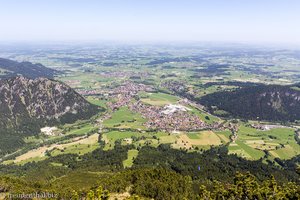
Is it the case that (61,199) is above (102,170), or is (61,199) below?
above

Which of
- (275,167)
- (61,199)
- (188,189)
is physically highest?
(61,199)

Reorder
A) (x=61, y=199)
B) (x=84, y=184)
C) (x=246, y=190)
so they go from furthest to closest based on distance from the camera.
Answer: (x=84, y=184) < (x=61, y=199) < (x=246, y=190)

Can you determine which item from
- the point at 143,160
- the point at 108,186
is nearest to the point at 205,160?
the point at 143,160

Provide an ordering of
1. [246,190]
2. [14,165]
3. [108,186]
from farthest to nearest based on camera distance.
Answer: [14,165]
[108,186]
[246,190]

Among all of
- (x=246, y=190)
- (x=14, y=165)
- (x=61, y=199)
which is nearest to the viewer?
(x=246, y=190)

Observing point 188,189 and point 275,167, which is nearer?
point 188,189

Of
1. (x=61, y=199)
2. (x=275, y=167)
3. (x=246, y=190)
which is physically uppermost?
(x=246, y=190)

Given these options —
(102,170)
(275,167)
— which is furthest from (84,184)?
(275,167)

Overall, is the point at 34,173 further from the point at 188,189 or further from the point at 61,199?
the point at 188,189

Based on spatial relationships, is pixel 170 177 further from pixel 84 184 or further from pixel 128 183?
pixel 84 184
